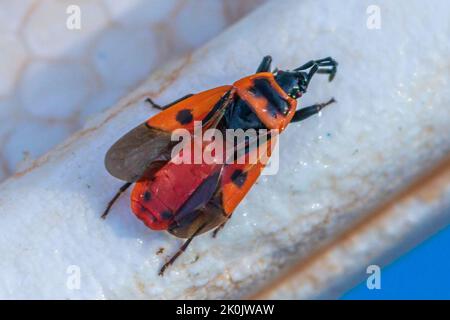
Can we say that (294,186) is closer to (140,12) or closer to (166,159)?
(166,159)

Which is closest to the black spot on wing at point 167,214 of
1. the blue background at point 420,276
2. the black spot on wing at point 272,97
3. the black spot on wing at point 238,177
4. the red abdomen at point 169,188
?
the red abdomen at point 169,188

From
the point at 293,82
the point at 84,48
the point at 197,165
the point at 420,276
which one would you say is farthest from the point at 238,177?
the point at 84,48

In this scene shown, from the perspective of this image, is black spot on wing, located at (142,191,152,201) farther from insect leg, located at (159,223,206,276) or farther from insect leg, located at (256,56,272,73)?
insect leg, located at (256,56,272,73)

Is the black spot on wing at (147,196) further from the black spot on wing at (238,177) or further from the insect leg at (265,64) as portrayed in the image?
the insect leg at (265,64)

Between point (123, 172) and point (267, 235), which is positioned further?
point (267, 235)

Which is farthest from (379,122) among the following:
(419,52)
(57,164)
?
(57,164)

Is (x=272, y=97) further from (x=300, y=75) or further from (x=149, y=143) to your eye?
(x=149, y=143)

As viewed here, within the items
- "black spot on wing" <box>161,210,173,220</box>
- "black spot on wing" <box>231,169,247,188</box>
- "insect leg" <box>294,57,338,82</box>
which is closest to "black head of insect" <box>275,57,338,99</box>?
"insect leg" <box>294,57,338,82</box>
